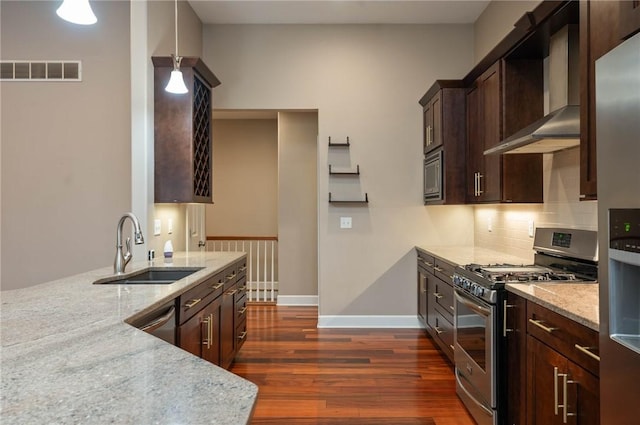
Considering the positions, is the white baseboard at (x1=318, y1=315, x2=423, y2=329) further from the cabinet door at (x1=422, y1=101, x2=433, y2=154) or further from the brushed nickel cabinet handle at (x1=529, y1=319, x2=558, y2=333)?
the brushed nickel cabinet handle at (x1=529, y1=319, x2=558, y2=333)

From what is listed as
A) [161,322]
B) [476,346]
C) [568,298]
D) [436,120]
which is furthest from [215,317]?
[436,120]

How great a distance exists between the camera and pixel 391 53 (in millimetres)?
4484

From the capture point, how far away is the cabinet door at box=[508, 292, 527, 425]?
193cm

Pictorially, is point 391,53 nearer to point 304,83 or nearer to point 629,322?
point 304,83

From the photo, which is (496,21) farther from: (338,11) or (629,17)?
(629,17)

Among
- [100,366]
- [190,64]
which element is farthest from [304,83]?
[100,366]

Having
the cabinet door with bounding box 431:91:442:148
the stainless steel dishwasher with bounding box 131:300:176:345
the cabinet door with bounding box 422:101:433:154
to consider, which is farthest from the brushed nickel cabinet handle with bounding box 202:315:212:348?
the cabinet door with bounding box 422:101:433:154

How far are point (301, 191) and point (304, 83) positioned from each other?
159 cm

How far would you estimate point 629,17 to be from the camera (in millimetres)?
1421

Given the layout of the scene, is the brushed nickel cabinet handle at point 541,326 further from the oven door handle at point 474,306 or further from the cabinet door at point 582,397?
the oven door handle at point 474,306

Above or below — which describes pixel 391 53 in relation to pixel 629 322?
above

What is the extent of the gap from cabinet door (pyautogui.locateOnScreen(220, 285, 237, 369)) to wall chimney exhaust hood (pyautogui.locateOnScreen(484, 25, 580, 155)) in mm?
2266

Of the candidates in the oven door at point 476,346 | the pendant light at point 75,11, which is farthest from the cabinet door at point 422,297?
the pendant light at point 75,11

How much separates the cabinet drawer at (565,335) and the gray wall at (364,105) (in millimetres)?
2611
